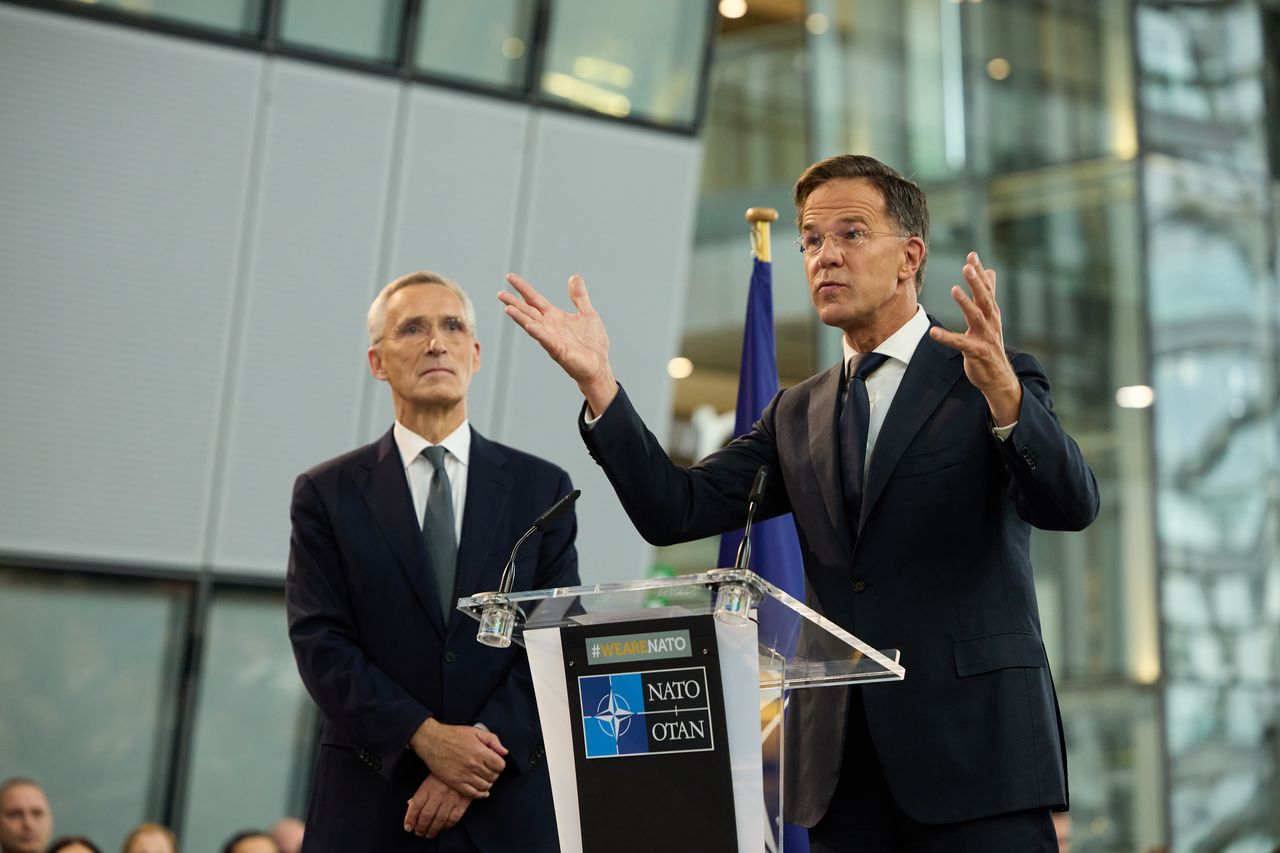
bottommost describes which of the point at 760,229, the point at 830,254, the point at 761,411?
the point at 830,254

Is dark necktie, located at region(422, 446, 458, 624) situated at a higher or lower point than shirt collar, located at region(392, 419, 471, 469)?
lower

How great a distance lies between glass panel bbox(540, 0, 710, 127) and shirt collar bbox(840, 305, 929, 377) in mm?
6970

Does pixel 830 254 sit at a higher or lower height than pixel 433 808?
higher

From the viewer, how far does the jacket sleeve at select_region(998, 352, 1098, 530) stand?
2.45 m

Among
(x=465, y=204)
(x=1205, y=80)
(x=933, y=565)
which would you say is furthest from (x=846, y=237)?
(x=1205, y=80)

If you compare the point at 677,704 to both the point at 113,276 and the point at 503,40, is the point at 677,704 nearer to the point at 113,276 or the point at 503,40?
the point at 113,276

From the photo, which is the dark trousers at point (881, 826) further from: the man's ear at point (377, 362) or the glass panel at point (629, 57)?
the glass panel at point (629, 57)

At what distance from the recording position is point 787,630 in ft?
7.87

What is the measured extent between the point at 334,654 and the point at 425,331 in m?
0.83

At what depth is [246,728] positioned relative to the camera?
886 cm

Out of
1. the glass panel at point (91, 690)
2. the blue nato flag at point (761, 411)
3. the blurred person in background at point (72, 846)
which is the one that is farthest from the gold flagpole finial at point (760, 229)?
the glass panel at point (91, 690)

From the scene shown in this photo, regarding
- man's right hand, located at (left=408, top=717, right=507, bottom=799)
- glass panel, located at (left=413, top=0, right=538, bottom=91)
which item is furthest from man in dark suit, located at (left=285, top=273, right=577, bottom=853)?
glass panel, located at (left=413, top=0, right=538, bottom=91)

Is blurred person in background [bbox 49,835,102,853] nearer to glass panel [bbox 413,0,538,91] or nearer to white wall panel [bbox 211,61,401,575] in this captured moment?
white wall panel [bbox 211,61,401,575]

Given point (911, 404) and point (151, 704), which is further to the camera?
point (151, 704)
